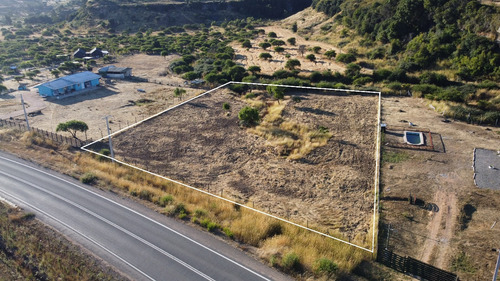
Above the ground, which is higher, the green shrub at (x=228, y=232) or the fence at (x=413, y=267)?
the green shrub at (x=228, y=232)

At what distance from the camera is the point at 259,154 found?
98.9 ft

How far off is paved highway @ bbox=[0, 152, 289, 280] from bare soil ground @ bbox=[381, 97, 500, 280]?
8.49 metres

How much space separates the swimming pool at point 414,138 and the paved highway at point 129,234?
1974 cm

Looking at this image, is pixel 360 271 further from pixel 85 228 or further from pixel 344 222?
pixel 85 228

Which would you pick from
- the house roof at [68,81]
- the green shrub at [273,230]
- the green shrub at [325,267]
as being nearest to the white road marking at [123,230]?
the green shrub at [273,230]

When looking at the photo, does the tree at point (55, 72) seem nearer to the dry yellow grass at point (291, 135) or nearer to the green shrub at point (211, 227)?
the dry yellow grass at point (291, 135)

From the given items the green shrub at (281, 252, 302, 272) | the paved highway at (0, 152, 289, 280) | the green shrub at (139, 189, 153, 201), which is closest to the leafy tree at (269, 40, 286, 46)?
the paved highway at (0, 152, 289, 280)

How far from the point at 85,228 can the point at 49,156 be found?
12884 mm

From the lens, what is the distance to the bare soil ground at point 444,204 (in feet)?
58.7

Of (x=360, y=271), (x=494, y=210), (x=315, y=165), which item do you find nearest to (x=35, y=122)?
(x=315, y=165)

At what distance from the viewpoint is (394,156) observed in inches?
1090

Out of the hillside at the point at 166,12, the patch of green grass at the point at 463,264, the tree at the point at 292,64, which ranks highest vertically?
the hillside at the point at 166,12

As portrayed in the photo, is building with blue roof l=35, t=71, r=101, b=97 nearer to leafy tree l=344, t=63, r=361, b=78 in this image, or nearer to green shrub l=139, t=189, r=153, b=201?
green shrub l=139, t=189, r=153, b=201

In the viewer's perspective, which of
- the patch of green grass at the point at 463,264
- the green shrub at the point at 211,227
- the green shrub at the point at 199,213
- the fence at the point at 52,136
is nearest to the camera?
the patch of green grass at the point at 463,264
